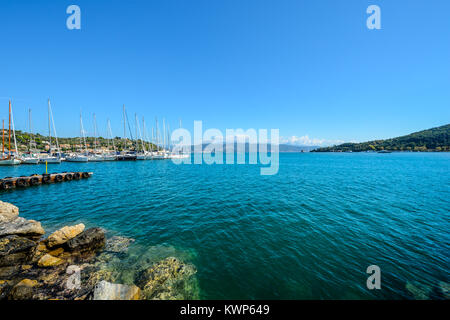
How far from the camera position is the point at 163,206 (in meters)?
16.1

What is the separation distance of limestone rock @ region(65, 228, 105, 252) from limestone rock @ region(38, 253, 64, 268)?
77 centimetres

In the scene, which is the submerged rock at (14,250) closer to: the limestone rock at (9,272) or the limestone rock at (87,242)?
the limestone rock at (9,272)

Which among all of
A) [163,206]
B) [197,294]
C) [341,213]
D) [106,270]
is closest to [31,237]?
[106,270]

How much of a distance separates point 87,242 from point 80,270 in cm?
195

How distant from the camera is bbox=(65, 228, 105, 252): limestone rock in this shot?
873 cm

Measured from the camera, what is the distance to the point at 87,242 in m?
8.88

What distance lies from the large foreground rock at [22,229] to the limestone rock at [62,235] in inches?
73.6

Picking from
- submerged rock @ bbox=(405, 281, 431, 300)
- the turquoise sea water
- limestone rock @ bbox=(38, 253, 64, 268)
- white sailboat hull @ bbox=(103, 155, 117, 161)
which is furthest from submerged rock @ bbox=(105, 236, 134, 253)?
white sailboat hull @ bbox=(103, 155, 117, 161)

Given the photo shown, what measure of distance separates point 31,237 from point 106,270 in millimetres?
6973

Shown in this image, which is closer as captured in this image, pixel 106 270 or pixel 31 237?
pixel 106 270

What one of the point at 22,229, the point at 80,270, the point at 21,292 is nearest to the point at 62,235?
the point at 22,229

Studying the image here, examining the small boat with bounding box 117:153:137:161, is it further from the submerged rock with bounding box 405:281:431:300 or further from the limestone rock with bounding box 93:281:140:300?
the submerged rock with bounding box 405:281:431:300

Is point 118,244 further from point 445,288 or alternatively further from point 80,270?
point 445,288
